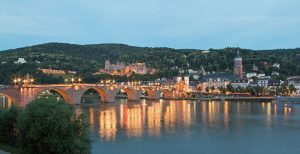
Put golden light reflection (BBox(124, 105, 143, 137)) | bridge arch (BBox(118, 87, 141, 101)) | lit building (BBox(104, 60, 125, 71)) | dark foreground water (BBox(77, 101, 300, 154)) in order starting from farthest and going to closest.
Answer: lit building (BBox(104, 60, 125, 71))
bridge arch (BBox(118, 87, 141, 101))
golden light reflection (BBox(124, 105, 143, 137))
dark foreground water (BBox(77, 101, 300, 154))

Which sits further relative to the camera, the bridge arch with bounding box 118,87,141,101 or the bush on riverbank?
the bridge arch with bounding box 118,87,141,101

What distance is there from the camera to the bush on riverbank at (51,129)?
13922 mm

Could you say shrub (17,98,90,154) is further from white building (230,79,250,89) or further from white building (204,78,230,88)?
white building (204,78,230,88)

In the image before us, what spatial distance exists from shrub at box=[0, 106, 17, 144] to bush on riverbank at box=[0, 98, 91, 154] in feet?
7.16

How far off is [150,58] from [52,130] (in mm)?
107101

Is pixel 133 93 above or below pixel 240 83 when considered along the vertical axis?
below

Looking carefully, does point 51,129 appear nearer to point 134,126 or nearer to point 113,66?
point 134,126

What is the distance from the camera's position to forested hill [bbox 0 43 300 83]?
320ft

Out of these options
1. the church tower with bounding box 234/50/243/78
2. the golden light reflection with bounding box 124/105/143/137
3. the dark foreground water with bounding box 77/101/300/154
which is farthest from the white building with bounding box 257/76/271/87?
the golden light reflection with bounding box 124/105/143/137

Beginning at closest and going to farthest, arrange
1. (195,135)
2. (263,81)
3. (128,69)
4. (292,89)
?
(195,135), (292,89), (263,81), (128,69)

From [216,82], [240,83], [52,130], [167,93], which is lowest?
[52,130]

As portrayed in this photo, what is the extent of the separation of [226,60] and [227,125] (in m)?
77.9

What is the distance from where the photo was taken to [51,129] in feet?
46.1

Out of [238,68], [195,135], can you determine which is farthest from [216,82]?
[195,135]
